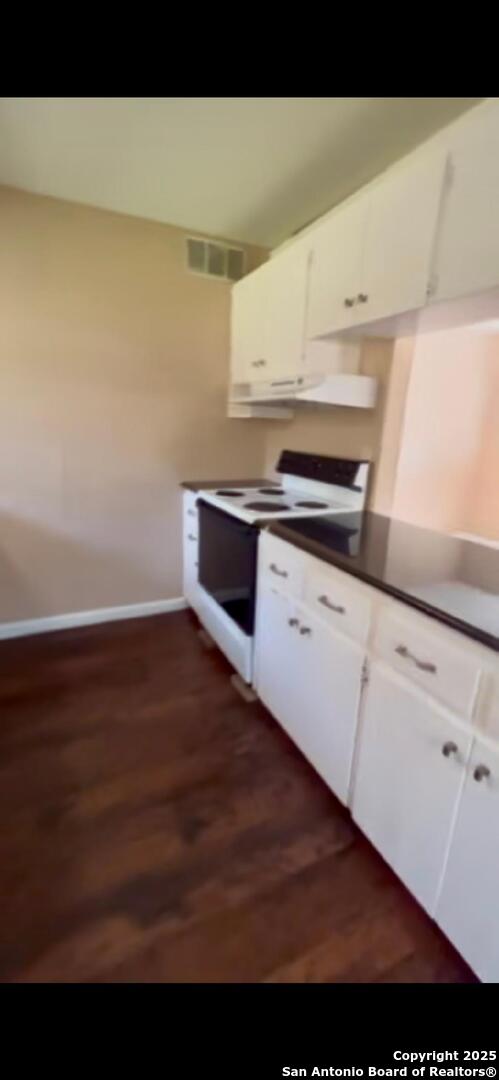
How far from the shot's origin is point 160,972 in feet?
3.51

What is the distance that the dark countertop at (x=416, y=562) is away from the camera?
104 centimetres

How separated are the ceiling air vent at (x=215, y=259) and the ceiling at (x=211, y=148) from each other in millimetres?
227

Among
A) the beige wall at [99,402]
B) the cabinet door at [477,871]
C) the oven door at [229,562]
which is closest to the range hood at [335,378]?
the oven door at [229,562]

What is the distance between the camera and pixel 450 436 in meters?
1.96

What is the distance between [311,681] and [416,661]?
555 mm

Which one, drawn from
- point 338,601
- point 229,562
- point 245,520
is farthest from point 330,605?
point 229,562

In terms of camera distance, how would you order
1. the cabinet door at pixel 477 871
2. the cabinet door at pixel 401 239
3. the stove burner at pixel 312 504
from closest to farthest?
the cabinet door at pixel 477 871 < the cabinet door at pixel 401 239 < the stove burner at pixel 312 504

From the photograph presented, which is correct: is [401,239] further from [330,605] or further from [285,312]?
[330,605]

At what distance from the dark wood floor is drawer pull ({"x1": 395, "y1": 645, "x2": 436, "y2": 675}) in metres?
0.73

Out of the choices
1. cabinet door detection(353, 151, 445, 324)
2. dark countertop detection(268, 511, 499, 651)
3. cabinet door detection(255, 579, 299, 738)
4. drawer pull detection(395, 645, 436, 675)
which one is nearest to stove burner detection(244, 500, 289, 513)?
dark countertop detection(268, 511, 499, 651)

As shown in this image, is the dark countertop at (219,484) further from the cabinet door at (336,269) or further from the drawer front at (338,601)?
the drawer front at (338,601)

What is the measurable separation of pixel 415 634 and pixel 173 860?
3.32 ft
